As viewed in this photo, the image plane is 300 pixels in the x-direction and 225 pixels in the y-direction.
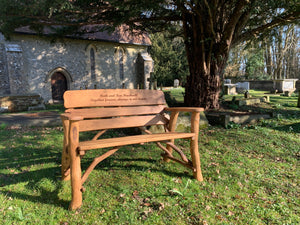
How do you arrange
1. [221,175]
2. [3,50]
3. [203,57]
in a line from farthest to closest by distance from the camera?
[3,50] < [203,57] < [221,175]

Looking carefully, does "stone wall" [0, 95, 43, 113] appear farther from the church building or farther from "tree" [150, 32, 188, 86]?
"tree" [150, 32, 188, 86]

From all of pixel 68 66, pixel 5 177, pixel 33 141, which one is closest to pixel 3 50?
pixel 68 66

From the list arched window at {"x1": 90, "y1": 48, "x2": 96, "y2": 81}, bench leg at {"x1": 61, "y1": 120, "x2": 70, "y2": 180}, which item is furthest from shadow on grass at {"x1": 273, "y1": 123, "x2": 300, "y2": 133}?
arched window at {"x1": 90, "y1": 48, "x2": 96, "y2": 81}

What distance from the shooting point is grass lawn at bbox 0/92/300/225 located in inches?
85.9

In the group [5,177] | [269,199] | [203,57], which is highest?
[203,57]

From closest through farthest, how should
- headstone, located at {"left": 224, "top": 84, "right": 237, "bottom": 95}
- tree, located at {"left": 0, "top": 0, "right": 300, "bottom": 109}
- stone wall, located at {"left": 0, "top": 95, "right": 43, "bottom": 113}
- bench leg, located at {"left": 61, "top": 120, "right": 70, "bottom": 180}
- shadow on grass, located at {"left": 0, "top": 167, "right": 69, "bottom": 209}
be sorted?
shadow on grass, located at {"left": 0, "top": 167, "right": 69, "bottom": 209} → bench leg, located at {"left": 61, "top": 120, "right": 70, "bottom": 180} → tree, located at {"left": 0, "top": 0, "right": 300, "bottom": 109} → stone wall, located at {"left": 0, "top": 95, "right": 43, "bottom": 113} → headstone, located at {"left": 224, "top": 84, "right": 237, "bottom": 95}

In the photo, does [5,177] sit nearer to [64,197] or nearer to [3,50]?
[64,197]

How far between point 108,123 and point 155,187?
1.08 meters

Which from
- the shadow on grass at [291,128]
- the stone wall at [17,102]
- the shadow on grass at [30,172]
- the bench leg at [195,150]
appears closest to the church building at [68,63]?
the stone wall at [17,102]

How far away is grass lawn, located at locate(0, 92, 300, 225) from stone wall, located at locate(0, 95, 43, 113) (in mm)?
7029

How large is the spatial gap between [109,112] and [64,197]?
1.24 m

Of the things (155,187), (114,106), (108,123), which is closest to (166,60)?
(114,106)

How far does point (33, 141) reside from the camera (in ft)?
15.1

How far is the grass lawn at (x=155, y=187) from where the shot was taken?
7.16ft
